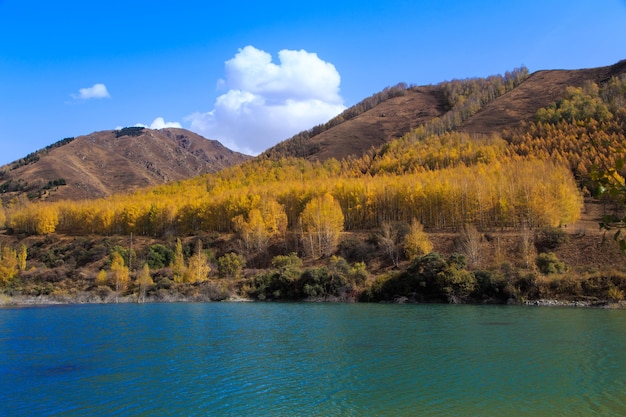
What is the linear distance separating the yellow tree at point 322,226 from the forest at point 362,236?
273 millimetres

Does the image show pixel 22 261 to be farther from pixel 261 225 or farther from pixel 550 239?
pixel 550 239

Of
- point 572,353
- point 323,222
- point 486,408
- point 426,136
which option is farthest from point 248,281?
point 426,136

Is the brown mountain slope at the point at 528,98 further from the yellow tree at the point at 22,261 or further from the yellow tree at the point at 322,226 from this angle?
the yellow tree at the point at 22,261

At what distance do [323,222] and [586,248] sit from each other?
136 feet

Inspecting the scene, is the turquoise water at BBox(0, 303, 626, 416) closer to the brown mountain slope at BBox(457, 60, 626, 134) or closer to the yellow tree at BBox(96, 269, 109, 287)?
the yellow tree at BBox(96, 269, 109, 287)

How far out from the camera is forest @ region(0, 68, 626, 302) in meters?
55.0

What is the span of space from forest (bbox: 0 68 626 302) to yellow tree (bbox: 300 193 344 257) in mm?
273

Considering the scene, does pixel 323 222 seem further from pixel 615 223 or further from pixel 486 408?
pixel 615 223

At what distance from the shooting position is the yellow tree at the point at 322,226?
260ft

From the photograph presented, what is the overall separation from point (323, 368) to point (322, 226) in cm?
6159

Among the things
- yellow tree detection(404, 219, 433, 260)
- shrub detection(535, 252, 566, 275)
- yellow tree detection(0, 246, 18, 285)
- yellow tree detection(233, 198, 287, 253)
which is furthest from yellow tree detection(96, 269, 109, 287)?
shrub detection(535, 252, 566, 275)

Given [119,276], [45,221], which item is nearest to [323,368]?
[119,276]

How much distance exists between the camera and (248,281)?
2648 inches

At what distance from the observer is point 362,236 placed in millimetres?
81250
